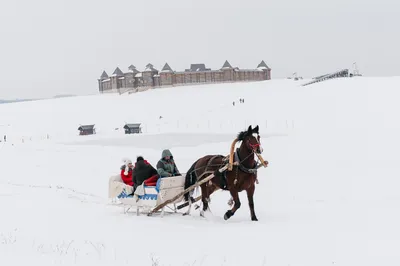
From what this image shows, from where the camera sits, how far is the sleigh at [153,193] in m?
10.1

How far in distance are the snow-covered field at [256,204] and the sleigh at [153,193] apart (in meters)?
0.35

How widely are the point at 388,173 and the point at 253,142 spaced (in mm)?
9562

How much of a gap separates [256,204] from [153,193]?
3313mm

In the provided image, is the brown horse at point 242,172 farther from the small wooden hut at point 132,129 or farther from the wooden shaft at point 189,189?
the small wooden hut at point 132,129

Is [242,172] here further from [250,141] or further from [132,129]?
[132,129]

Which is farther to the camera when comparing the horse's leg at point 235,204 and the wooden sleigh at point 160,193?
the wooden sleigh at point 160,193

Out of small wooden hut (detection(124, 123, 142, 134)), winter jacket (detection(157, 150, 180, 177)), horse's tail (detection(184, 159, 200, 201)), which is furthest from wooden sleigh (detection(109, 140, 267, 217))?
small wooden hut (detection(124, 123, 142, 134))

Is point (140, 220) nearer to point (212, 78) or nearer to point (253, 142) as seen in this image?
point (253, 142)

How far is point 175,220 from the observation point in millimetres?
9602

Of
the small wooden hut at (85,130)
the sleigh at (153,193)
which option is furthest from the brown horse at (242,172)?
the small wooden hut at (85,130)

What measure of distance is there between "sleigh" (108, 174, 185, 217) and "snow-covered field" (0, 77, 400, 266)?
35 cm

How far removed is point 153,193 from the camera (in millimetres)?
10250

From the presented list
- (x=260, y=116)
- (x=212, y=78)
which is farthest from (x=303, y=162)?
(x=212, y=78)

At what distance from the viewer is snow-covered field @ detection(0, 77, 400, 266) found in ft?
21.2
